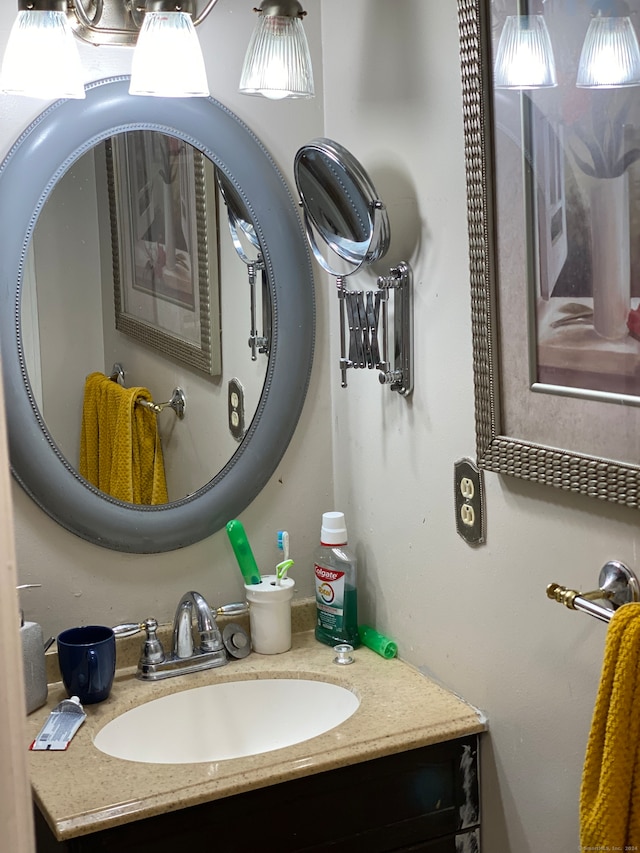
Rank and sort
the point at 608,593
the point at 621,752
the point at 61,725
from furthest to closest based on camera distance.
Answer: the point at 61,725, the point at 608,593, the point at 621,752

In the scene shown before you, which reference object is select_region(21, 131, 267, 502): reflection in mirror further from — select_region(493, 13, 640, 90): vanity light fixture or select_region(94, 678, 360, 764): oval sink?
select_region(493, 13, 640, 90): vanity light fixture

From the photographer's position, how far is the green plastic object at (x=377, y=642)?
61.6 inches

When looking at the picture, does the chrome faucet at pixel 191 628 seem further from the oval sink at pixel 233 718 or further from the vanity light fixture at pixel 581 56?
the vanity light fixture at pixel 581 56

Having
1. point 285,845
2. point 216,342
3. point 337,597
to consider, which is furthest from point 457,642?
point 216,342

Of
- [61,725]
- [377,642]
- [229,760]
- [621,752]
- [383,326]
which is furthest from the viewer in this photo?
[377,642]

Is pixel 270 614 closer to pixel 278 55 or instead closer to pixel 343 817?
pixel 343 817

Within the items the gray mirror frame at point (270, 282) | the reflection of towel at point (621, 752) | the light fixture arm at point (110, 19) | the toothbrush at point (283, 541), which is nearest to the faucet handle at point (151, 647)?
the gray mirror frame at point (270, 282)

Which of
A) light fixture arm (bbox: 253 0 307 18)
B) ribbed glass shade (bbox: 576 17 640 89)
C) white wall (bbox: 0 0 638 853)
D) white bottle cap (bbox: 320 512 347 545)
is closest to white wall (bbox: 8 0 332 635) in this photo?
white wall (bbox: 0 0 638 853)

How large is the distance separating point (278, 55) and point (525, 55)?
391 mm

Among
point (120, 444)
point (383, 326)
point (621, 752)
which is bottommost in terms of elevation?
point (621, 752)

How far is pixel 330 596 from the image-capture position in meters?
1.61

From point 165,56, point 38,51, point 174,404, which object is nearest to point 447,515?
point 174,404

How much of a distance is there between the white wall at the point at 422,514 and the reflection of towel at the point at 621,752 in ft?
0.42

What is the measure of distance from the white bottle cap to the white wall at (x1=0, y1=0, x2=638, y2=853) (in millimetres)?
51
